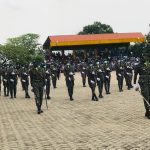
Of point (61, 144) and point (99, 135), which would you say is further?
point (99, 135)

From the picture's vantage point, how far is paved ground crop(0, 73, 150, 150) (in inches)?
406

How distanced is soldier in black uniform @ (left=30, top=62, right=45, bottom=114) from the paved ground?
458mm

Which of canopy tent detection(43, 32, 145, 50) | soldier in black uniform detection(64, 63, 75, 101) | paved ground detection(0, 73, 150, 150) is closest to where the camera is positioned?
paved ground detection(0, 73, 150, 150)

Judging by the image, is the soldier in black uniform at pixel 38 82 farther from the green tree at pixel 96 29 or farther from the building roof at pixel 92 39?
the green tree at pixel 96 29

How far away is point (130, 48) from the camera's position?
195 feet

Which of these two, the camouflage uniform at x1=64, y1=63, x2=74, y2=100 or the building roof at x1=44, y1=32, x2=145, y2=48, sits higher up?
the building roof at x1=44, y1=32, x2=145, y2=48

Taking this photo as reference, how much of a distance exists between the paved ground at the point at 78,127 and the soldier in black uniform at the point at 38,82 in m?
0.46

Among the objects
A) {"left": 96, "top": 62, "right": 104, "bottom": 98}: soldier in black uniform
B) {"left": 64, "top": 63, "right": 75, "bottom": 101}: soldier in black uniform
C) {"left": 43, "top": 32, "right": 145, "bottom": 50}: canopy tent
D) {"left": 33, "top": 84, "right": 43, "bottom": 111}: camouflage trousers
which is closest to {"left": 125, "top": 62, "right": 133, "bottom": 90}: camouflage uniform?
{"left": 96, "top": 62, "right": 104, "bottom": 98}: soldier in black uniform

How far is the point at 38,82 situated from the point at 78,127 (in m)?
4.29

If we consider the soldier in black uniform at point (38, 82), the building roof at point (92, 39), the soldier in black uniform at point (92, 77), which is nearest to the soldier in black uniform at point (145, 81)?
the soldier in black uniform at point (38, 82)

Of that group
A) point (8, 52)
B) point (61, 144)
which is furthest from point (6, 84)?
point (8, 52)

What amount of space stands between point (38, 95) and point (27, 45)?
387ft

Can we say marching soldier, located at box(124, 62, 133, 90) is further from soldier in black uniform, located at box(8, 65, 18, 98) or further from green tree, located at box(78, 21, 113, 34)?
green tree, located at box(78, 21, 113, 34)

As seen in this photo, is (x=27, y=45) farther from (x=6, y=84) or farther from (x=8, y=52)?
(x=6, y=84)
